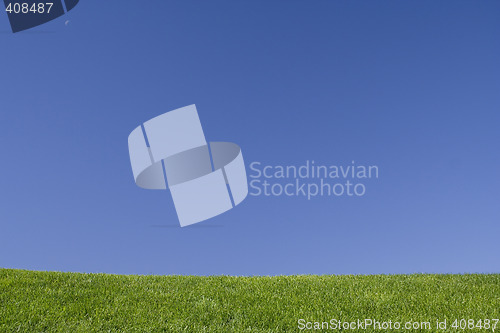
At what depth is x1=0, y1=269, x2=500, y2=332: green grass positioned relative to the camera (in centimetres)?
804

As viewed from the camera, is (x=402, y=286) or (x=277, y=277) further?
(x=277, y=277)

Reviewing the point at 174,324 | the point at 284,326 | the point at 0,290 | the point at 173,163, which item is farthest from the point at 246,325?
the point at 173,163

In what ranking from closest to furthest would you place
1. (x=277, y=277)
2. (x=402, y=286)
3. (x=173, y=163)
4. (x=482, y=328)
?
(x=482, y=328) → (x=402, y=286) → (x=277, y=277) → (x=173, y=163)

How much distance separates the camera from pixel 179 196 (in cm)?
1317

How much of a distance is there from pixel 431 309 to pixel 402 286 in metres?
1.46

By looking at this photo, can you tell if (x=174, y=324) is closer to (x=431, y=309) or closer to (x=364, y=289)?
(x=364, y=289)

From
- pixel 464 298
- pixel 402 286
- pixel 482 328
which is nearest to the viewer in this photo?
pixel 482 328

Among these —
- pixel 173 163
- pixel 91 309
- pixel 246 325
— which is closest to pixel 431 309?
pixel 246 325

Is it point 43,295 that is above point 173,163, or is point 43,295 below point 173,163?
below

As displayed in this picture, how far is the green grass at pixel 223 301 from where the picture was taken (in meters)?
8.04

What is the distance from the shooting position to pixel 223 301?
8.95m

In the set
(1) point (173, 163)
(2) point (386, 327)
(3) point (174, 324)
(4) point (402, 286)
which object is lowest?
(4) point (402, 286)

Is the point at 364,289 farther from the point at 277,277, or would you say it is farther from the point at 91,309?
the point at 91,309

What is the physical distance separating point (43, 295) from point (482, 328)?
27.4 feet
